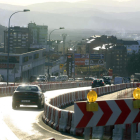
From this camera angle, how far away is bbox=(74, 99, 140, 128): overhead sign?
711 cm

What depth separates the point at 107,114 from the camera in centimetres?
759

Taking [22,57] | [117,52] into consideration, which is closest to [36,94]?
[22,57]

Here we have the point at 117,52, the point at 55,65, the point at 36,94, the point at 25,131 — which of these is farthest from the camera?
the point at 117,52

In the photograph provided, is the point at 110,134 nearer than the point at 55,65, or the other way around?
the point at 110,134

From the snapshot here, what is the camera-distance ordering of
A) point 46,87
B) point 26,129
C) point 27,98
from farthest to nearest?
point 46,87
point 27,98
point 26,129

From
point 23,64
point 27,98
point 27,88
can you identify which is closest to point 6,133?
point 27,98

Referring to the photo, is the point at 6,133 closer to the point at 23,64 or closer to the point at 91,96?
the point at 91,96

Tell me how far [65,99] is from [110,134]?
596 inches

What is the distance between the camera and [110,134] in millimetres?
10508

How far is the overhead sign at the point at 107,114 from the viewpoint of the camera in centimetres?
711

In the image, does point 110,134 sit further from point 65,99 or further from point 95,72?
point 95,72

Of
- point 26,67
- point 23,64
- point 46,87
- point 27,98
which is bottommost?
point 46,87

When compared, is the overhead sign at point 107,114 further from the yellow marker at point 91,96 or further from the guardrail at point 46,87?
the guardrail at point 46,87

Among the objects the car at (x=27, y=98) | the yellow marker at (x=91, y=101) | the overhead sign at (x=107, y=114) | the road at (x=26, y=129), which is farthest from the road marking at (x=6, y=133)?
the car at (x=27, y=98)
